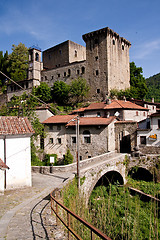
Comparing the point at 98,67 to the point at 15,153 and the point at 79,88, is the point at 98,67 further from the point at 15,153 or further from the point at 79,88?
the point at 15,153

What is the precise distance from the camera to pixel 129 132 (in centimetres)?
2872

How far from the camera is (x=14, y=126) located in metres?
13.9

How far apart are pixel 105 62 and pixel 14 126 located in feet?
124

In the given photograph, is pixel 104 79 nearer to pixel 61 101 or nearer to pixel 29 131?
pixel 61 101

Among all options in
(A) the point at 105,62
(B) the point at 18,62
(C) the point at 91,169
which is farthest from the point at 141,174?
(B) the point at 18,62

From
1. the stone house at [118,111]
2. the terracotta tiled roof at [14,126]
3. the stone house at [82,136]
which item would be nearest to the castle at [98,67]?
the stone house at [118,111]

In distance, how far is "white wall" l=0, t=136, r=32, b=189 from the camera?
42.2 feet

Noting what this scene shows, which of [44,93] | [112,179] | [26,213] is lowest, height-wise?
[112,179]

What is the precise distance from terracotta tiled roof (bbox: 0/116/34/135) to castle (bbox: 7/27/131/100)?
34.4 m

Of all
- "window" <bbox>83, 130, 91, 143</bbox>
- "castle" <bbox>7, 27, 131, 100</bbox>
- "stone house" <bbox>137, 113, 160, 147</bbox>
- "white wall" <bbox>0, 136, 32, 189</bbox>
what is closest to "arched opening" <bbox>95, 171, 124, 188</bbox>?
"stone house" <bbox>137, 113, 160, 147</bbox>

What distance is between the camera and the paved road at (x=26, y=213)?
6857 millimetres

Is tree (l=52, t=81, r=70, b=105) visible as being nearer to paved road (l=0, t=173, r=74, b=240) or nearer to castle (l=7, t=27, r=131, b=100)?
castle (l=7, t=27, r=131, b=100)

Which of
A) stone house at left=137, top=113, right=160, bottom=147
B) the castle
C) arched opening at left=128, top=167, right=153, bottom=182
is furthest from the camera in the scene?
the castle

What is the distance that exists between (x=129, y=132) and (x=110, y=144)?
3658 millimetres
